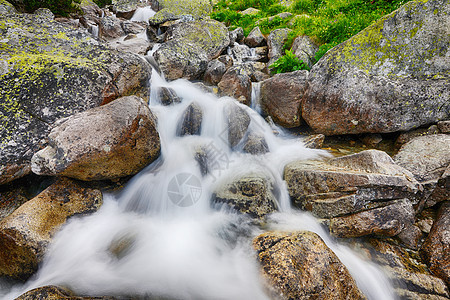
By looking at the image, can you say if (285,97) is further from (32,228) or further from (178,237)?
(32,228)

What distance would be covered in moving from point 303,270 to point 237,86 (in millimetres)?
5691

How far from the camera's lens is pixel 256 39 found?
35.9 feet

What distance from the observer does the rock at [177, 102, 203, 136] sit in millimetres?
5512

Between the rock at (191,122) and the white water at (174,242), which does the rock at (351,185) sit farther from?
the rock at (191,122)

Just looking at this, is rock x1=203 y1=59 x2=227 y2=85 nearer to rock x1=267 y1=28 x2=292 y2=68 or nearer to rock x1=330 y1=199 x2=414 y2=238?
rock x1=267 y1=28 x2=292 y2=68

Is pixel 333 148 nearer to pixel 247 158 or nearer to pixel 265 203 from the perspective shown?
pixel 247 158

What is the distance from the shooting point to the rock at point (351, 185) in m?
3.20

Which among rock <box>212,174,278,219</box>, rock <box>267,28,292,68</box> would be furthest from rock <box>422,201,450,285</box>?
rock <box>267,28,292,68</box>

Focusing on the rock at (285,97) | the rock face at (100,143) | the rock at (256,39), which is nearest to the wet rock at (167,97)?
the rock face at (100,143)

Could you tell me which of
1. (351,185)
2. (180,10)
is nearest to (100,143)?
(351,185)

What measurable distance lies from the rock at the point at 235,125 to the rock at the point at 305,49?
444 cm

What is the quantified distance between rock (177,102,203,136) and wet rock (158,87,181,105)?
3.07 feet

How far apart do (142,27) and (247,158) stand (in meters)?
13.7

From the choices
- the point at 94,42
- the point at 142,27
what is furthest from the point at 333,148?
the point at 142,27
